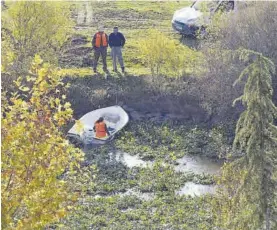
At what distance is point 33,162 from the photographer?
9.60m

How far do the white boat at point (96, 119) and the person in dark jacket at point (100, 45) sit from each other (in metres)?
2.82

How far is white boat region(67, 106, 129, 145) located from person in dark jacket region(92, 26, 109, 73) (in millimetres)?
2818

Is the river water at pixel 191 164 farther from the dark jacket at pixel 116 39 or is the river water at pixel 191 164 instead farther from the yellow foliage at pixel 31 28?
the yellow foliage at pixel 31 28

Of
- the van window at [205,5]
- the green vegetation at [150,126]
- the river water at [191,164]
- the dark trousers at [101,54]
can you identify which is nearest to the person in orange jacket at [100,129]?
the green vegetation at [150,126]

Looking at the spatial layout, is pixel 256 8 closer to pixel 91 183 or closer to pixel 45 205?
pixel 91 183

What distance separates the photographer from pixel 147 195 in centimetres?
1848

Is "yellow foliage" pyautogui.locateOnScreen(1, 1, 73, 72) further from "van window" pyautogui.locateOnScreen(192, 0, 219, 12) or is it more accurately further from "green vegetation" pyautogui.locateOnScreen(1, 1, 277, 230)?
"van window" pyautogui.locateOnScreen(192, 0, 219, 12)

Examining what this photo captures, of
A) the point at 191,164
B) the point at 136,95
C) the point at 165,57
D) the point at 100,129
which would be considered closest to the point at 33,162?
the point at 191,164

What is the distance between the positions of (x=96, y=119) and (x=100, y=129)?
1199mm

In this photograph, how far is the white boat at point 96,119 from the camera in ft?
71.3

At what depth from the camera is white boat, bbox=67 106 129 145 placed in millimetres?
21719

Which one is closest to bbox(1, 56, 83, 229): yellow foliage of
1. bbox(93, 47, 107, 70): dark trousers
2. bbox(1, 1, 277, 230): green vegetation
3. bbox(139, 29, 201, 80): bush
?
bbox(1, 1, 277, 230): green vegetation

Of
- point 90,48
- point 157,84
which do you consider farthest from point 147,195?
point 90,48

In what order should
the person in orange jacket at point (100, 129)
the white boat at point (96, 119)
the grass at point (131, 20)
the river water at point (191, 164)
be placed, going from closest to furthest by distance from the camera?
1. the river water at point (191, 164)
2. the person in orange jacket at point (100, 129)
3. the white boat at point (96, 119)
4. the grass at point (131, 20)
